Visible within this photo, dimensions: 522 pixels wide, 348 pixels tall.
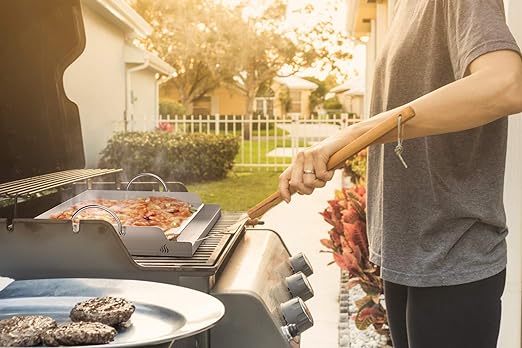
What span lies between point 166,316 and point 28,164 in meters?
0.90

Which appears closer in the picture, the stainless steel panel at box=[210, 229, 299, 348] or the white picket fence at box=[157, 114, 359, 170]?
the stainless steel panel at box=[210, 229, 299, 348]

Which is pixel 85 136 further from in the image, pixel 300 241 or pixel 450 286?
pixel 450 286

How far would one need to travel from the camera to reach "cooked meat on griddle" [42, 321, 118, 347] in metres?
0.93

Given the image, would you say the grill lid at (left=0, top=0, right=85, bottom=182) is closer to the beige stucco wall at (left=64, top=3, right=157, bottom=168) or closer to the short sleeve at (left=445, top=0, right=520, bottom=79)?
the short sleeve at (left=445, top=0, right=520, bottom=79)

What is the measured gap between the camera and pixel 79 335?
3.06 ft

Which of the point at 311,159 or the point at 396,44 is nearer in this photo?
the point at 311,159

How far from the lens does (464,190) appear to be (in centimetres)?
124

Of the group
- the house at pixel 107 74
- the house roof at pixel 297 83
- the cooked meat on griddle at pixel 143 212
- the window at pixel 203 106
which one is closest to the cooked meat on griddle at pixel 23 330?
the cooked meat on griddle at pixel 143 212

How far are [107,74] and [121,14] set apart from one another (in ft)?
2.45

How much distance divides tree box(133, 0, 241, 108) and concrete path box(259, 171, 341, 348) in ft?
33.8

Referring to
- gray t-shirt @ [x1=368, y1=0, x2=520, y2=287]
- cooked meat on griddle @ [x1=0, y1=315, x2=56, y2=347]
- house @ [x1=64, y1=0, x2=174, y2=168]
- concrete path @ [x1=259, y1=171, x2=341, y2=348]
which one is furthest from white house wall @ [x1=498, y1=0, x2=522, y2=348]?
house @ [x1=64, y1=0, x2=174, y2=168]

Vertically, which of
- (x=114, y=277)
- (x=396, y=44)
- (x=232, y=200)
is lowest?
(x=232, y=200)

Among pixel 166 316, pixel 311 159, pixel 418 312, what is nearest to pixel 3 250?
pixel 166 316

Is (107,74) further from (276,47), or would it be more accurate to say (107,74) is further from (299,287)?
(276,47)
